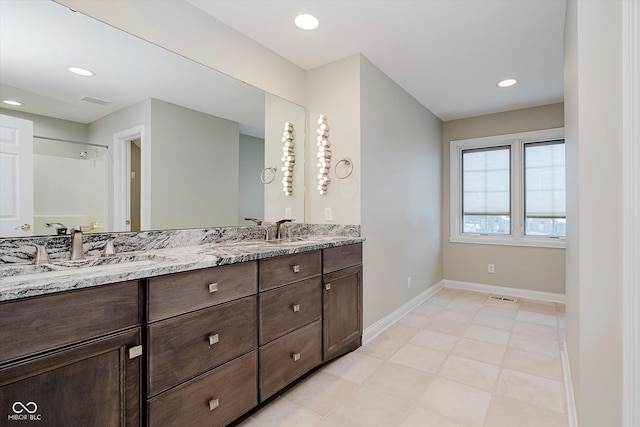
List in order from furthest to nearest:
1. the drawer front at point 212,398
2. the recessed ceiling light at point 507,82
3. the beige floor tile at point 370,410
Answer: the recessed ceiling light at point 507,82 → the beige floor tile at point 370,410 → the drawer front at point 212,398

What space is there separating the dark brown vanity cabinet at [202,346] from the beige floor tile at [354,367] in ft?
2.36

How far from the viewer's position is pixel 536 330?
2951 millimetres

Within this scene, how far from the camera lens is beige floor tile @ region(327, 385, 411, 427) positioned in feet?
5.55

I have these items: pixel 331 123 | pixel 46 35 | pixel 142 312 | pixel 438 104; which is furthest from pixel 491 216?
pixel 46 35

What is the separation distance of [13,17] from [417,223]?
361 cm

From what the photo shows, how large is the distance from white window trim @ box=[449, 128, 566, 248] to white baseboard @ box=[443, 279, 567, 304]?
596 mm

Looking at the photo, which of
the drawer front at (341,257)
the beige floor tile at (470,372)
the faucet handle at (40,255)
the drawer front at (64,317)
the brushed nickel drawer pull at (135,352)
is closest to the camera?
the drawer front at (64,317)

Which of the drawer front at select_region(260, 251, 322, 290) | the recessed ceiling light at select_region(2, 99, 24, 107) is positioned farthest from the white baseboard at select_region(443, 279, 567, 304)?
the recessed ceiling light at select_region(2, 99, 24, 107)

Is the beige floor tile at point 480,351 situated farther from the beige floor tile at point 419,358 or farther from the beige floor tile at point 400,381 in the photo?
the beige floor tile at point 400,381

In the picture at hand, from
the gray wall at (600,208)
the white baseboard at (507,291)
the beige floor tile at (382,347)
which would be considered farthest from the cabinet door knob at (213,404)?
the white baseboard at (507,291)

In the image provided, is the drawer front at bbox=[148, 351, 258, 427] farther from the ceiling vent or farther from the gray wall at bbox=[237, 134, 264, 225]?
the ceiling vent

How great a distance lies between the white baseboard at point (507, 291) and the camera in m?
3.87

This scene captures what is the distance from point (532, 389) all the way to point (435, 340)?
822mm

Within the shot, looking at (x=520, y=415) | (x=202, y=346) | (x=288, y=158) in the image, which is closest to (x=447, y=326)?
(x=520, y=415)
